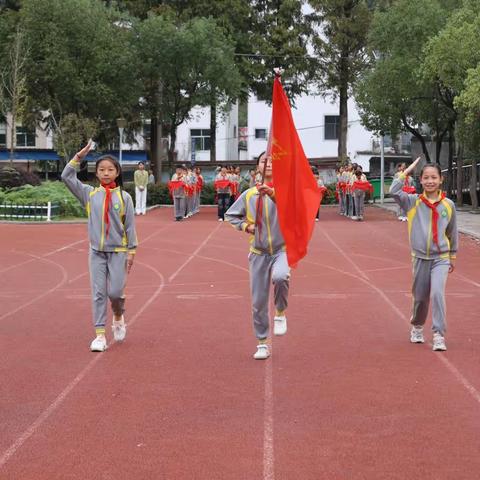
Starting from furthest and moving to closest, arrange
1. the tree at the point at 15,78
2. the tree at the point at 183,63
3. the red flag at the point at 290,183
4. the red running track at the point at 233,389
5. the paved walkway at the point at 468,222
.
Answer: the tree at the point at 183,63
the tree at the point at 15,78
the paved walkway at the point at 468,222
the red flag at the point at 290,183
the red running track at the point at 233,389

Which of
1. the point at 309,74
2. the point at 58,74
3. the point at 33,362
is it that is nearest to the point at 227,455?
the point at 33,362

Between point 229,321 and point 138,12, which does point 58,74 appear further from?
point 229,321

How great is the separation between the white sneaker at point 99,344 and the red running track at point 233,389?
4.7 inches

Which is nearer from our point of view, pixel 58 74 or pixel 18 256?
pixel 18 256

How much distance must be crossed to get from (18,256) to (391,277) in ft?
25.1

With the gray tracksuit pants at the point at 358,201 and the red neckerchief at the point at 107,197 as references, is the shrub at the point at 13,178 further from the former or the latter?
the red neckerchief at the point at 107,197

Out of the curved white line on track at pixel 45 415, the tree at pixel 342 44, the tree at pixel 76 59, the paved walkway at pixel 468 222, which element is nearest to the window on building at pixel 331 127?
the tree at pixel 342 44

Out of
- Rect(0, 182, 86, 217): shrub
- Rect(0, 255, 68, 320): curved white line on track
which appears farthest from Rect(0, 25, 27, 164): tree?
Rect(0, 255, 68, 320): curved white line on track

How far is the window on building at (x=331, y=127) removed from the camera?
60844 millimetres

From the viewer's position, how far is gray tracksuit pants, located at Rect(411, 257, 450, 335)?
25.8 feet

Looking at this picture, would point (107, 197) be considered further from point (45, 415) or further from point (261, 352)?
point (45, 415)

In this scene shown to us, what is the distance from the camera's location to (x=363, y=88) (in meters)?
36.1

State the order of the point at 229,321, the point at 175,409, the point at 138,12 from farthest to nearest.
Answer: the point at 138,12 → the point at 229,321 → the point at 175,409

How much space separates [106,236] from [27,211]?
19.6 metres
